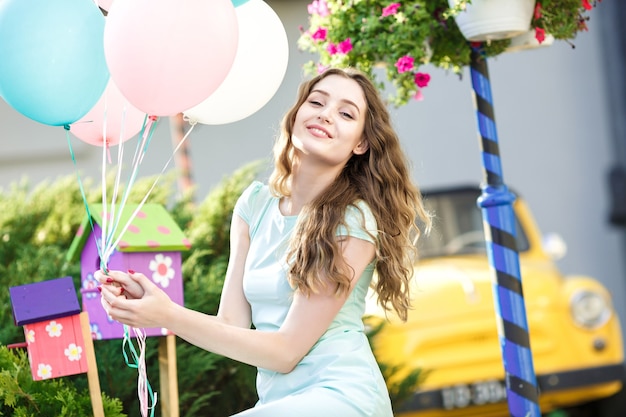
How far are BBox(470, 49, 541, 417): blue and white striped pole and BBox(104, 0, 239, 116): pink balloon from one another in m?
1.32

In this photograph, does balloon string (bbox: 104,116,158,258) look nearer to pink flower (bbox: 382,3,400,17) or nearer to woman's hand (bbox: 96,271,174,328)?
woman's hand (bbox: 96,271,174,328)

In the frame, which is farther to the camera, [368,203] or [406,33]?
[406,33]

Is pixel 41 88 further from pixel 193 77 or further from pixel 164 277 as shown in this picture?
pixel 164 277

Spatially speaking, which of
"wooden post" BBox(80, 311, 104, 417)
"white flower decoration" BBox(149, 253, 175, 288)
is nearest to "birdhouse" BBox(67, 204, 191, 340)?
"white flower decoration" BBox(149, 253, 175, 288)

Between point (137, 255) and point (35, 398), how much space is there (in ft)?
1.72

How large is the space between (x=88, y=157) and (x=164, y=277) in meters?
6.13

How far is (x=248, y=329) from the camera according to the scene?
2.41 meters

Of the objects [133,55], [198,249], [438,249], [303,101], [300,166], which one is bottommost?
[438,249]

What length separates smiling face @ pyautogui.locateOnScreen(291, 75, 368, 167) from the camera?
2.59 m

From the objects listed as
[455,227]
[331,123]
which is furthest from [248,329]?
[455,227]

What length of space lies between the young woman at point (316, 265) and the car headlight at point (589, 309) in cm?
286

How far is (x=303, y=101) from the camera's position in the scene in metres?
2.72

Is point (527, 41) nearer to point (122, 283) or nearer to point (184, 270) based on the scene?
point (184, 270)

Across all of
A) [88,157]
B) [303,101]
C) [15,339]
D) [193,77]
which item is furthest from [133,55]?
[88,157]
